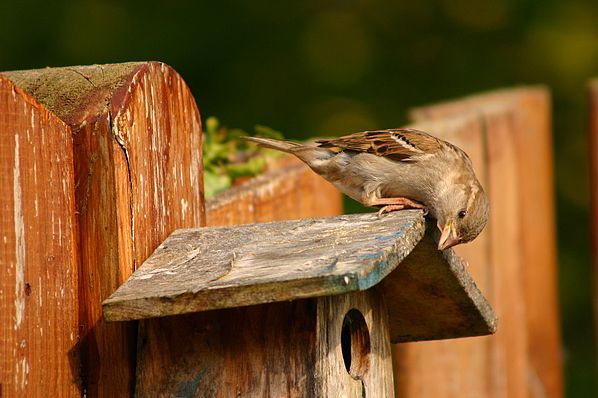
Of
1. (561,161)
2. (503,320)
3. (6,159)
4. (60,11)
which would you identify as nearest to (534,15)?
(561,161)

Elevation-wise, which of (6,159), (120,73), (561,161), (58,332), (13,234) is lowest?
(58,332)

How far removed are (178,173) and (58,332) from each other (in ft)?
2.03

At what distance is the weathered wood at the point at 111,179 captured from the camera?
2678 millimetres

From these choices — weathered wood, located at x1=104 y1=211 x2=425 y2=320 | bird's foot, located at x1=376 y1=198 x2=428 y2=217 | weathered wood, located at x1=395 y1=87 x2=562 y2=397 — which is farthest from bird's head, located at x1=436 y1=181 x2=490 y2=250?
weathered wood, located at x1=395 y1=87 x2=562 y2=397

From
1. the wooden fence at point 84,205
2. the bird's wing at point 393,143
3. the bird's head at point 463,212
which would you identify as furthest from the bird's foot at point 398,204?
the wooden fence at point 84,205

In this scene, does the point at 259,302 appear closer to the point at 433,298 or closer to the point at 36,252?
the point at 36,252

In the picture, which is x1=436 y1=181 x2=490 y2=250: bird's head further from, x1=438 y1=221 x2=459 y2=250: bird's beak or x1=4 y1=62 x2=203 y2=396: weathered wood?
x1=4 y1=62 x2=203 y2=396: weathered wood

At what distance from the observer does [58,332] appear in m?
2.57

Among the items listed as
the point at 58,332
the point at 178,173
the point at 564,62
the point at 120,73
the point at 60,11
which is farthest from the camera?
the point at 564,62

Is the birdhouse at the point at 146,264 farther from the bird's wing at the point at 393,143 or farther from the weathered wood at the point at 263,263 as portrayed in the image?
the bird's wing at the point at 393,143

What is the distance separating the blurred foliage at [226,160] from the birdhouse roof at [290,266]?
4.01 ft

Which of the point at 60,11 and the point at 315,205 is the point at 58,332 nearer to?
the point at 315,205

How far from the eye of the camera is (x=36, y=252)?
2.50m

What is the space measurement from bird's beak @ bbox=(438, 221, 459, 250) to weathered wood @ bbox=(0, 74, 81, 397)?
106 centimetres
